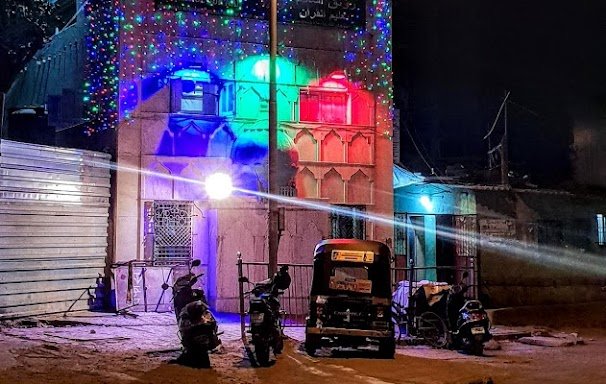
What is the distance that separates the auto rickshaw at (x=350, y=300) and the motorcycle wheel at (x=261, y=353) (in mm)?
1514

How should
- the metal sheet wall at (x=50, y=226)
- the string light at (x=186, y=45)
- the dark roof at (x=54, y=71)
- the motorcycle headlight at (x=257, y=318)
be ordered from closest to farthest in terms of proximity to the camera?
the motorcycle headlight at (x=257, y=318) < the metal sheet wall at (x=50, y=226) < the string light at (x=186, y=45) < the dark roof at (x=54, y=71)

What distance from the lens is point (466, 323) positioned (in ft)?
44.1

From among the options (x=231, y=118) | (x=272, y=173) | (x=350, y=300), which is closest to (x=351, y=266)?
(x=350, y=300)

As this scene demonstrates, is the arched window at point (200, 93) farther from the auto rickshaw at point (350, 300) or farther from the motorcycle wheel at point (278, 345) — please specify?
the motorcycle wheel at point (278, 345)

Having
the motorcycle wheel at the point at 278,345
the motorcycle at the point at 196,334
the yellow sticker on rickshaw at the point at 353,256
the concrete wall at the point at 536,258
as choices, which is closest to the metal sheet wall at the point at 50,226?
the motorcycle at the point at 196,334

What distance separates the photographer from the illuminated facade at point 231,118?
55.2 feet

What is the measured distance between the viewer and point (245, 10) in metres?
18.1

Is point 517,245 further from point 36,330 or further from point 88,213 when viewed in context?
point 36,330

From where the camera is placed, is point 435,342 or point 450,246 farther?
point 450,246

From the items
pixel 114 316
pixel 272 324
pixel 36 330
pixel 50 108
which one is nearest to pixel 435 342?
pixel 272 324

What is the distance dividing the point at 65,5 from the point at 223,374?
15.2 m

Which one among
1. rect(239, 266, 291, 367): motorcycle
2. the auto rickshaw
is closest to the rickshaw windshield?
the auto rickshaw

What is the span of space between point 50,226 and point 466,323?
9.36 meters

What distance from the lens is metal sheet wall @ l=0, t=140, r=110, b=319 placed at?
1398 cm
